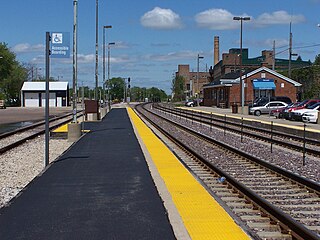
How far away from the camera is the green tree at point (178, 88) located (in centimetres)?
14588

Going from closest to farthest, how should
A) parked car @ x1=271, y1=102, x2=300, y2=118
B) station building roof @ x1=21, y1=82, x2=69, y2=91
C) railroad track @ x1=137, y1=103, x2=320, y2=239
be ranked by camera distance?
railroad track @ x1=137, y1=103, x2=320, y2=239 → parked car @ x1=271, y1=102, x2=300, y2=118 → station building roof @ x1=21, y1=82, x2=69, y2=91

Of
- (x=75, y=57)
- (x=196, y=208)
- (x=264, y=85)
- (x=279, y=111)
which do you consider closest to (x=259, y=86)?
(x=264, y=85)

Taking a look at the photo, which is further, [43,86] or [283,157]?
[43,86]

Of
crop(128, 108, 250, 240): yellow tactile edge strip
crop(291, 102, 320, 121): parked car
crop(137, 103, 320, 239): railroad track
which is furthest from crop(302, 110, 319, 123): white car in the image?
crop(128, 108, 250, 240): yellow tactile edge strip

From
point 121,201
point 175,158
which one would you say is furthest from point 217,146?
point 121,201

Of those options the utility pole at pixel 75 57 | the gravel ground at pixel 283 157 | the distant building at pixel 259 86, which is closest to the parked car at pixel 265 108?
the distant building at pixel 259 86

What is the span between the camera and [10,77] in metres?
121

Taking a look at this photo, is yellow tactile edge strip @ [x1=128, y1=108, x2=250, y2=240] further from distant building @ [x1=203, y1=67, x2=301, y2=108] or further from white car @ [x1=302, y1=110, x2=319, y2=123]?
distant building @ [x1=203, y1=67, x2=301, y2=108]

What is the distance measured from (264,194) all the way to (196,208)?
9.14 feet

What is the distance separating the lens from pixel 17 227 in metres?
7.02

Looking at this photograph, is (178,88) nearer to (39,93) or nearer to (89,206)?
(39,93)

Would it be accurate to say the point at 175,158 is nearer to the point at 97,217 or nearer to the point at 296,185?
the point at 296,185

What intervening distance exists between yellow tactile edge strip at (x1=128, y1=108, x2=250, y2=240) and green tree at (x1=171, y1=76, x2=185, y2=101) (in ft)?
434

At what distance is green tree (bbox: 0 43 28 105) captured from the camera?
107 meters
